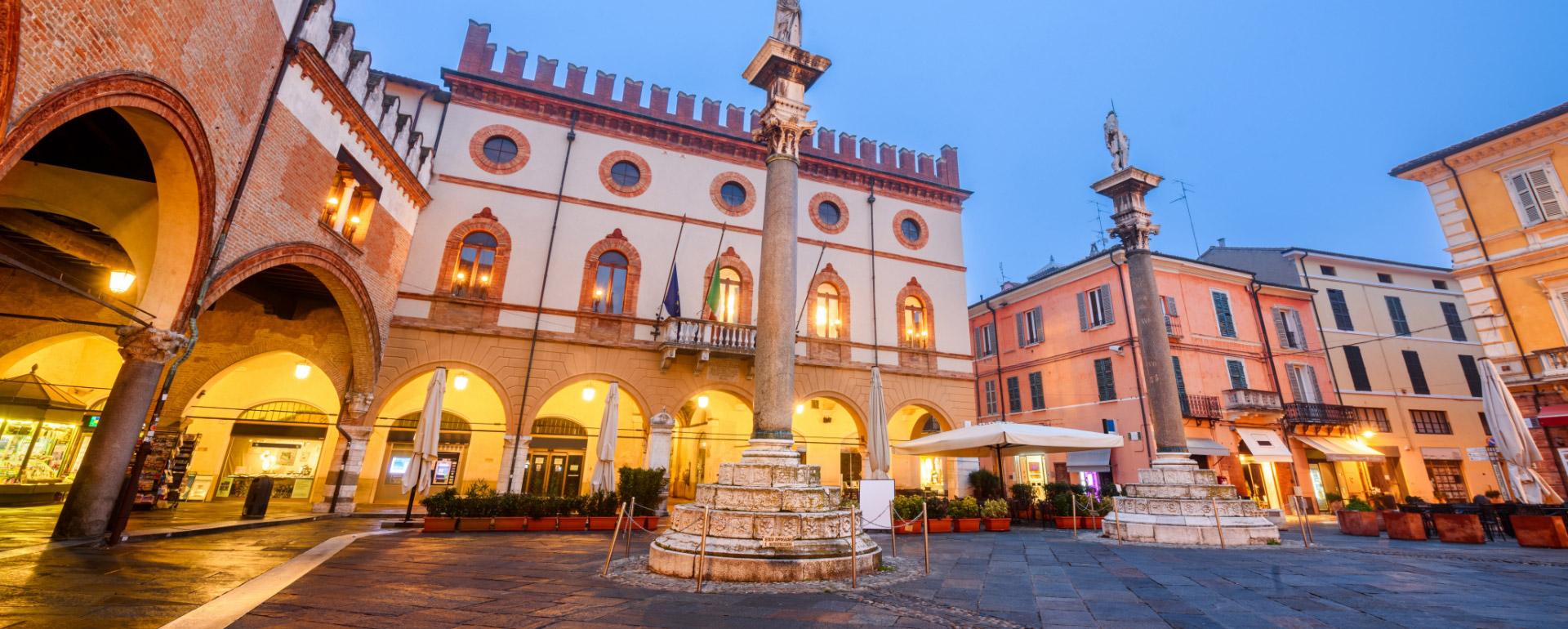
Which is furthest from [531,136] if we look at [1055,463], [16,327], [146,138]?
[1055,463]

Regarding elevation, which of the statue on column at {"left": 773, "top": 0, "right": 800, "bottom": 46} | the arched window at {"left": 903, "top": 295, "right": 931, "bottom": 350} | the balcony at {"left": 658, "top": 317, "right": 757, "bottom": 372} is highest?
the statue on column at {"left": 773, "top": 0, "right": 800, "bottom": 46}

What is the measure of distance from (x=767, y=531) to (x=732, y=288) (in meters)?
11.1

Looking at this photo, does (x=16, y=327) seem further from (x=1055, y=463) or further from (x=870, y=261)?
(x=1055, y=463)

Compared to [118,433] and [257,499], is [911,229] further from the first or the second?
[118,433]

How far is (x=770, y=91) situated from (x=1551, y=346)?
1954cm

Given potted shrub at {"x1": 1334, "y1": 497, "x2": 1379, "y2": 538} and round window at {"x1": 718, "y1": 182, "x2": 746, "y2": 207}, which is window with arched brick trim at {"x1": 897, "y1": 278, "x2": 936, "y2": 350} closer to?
round window at {"x1": 718, "y1": 182, "x2": 746, "y2": 207}

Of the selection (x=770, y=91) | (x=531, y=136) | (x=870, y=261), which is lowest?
(x=770, y=91)

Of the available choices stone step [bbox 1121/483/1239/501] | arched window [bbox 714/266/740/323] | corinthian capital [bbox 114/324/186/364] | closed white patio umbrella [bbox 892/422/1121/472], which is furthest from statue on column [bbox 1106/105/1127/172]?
corinthian capital [bbox 114/324/186/364]

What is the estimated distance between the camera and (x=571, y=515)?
37.6ft

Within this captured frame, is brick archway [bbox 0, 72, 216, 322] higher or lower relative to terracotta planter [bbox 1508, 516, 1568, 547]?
higher

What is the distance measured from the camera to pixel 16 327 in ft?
37.5

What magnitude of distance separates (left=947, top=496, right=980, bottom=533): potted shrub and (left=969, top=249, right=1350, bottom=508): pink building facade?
9.84 m

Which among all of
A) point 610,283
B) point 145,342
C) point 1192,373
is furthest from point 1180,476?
point 145,342

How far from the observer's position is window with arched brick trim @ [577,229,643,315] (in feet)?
50.9
